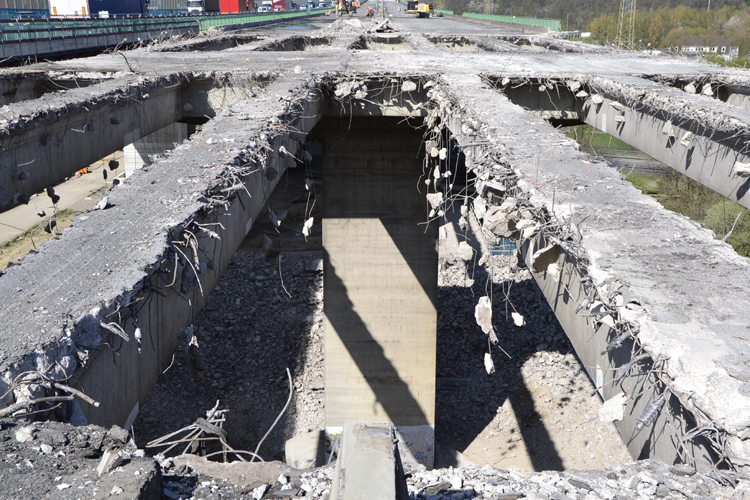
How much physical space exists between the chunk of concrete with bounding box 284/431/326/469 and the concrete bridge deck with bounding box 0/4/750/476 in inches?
361

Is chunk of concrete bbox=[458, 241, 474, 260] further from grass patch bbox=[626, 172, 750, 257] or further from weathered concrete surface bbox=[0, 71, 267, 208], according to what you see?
grass patch bbox=[626, 172, 750, 257]

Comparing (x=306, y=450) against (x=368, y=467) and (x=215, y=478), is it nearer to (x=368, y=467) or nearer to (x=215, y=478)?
(x=215, y=478)

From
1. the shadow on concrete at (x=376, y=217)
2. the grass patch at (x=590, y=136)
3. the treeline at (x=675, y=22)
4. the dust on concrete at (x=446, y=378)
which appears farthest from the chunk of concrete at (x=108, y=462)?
the treeline at (x=675, y=22)

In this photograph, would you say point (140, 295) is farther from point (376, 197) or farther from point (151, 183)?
point (376, 197)

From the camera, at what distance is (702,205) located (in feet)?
79.6

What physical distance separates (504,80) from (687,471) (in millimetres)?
8993

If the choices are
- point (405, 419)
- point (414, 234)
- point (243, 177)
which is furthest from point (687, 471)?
point (405, 419)

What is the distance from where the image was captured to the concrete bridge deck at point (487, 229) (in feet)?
10.0

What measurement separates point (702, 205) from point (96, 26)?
23894 mm

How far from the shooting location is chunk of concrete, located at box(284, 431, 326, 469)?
49.6ft

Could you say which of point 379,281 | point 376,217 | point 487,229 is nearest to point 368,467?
point 487,229

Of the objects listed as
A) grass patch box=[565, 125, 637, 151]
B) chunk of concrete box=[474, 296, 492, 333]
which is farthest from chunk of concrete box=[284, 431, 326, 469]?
grass patch box=[565, 125, 637, 151]

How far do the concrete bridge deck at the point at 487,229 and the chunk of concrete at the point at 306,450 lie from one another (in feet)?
30.1

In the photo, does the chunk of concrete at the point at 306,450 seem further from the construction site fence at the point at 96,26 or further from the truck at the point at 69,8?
the truck at the point at 69,8
